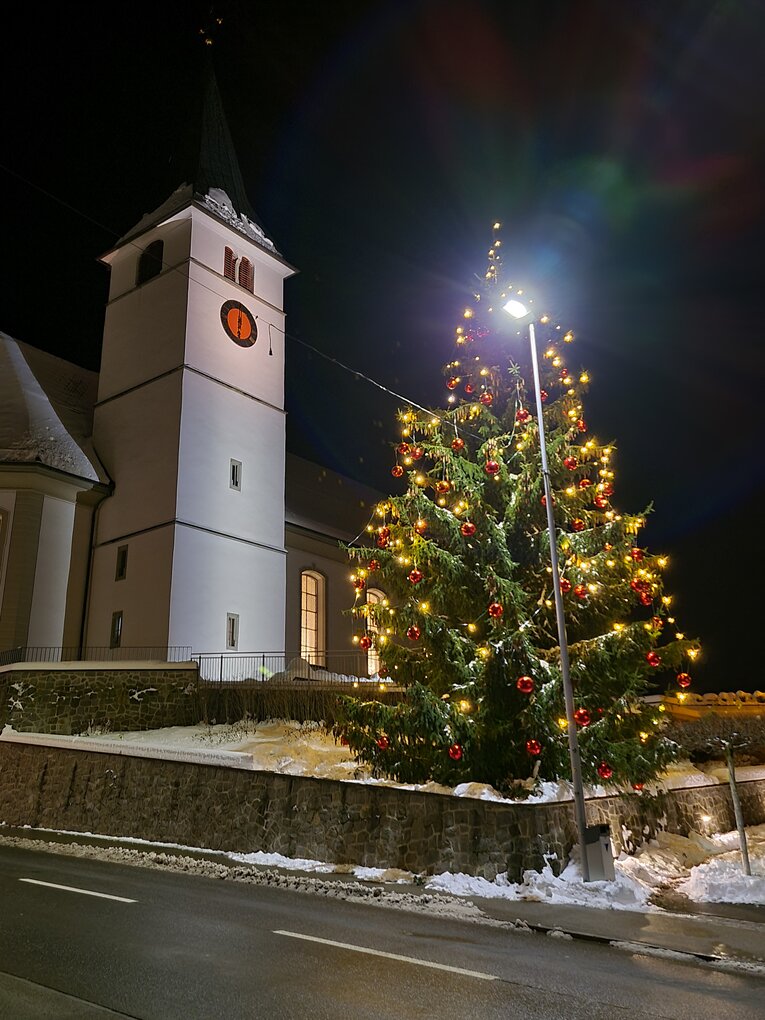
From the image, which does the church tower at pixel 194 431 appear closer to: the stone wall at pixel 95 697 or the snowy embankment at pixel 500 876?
Result: the stone wall at pixel 95 697

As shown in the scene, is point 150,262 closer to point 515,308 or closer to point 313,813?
point 515,308

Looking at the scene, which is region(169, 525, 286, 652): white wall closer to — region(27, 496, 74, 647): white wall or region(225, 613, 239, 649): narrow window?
region(225, 613, 239, 649): narrow window

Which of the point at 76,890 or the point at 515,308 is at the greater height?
the point at 515,308

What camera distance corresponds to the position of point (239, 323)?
96.5ft

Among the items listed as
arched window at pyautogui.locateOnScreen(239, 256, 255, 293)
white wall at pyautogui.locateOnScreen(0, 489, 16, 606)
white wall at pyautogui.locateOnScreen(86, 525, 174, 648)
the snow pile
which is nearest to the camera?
the snow pile

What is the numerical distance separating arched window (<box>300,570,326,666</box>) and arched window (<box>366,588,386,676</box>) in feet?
6.42

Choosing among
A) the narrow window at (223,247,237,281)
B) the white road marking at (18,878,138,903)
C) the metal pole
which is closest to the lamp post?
the metal pole

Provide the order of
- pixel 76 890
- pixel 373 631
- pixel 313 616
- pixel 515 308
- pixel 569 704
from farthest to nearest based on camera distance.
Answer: pixel 313 616 → pixel 373 631 → pixel 515 308 → pixel 569 704 → pixel 76 890

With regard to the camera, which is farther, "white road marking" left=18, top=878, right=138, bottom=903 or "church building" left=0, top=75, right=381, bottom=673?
"church building" left=0, top=75, right=381, bottom=673

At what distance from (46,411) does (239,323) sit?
782 centimetres

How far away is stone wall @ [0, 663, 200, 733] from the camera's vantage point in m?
19.7

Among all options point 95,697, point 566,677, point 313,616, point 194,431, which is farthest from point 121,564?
point 566,677

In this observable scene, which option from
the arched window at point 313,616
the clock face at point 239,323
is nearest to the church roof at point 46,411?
the clock face at point 239,323

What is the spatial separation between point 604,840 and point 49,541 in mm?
19108
